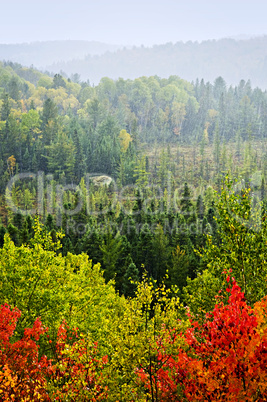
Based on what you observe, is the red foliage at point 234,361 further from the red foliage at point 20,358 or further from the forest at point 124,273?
the red foliage at point 20,358

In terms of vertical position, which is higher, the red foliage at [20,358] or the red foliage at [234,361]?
the red foliage at [234,361]

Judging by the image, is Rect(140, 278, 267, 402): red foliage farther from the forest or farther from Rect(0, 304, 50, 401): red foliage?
Rect(0, 304, 50, 401): red foliage

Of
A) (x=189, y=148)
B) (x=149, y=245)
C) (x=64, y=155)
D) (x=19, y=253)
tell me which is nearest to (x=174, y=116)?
(x=189, y=148)

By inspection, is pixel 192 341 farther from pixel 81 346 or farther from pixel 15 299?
pixel 15 299

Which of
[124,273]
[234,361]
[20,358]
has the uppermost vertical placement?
[234,361]

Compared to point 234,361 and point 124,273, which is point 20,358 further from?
point 124,273

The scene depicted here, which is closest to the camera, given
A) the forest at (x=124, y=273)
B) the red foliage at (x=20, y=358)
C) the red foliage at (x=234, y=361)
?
the red foliage at (x=234, y=361)

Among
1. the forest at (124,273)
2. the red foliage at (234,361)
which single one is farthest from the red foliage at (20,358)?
the red foliage at (234,361)

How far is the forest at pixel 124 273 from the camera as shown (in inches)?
525

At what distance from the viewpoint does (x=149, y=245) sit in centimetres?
5812

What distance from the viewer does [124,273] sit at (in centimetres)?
5200

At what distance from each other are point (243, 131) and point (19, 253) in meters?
174

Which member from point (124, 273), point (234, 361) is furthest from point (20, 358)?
point (124, 273)

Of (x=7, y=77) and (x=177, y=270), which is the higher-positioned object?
(x=7, y=77)
